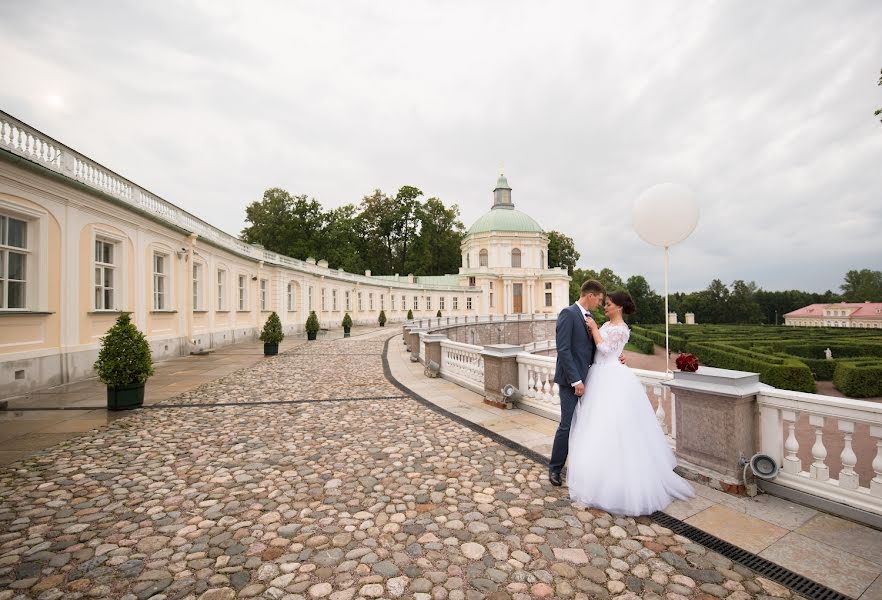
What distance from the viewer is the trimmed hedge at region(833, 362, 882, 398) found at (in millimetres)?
14945

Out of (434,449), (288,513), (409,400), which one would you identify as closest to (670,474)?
(434,449)

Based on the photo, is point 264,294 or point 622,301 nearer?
point 622,301

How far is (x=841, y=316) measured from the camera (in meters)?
70.7

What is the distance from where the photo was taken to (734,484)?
3.85 m

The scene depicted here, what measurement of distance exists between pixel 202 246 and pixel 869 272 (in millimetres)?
137348

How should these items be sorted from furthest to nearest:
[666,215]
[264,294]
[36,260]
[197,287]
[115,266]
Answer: [264,294], [197,287], [115,266], [36,260], [666,215]

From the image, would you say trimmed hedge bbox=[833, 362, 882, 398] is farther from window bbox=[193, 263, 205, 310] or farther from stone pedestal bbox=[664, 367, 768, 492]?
window bbox=[193, 263, 205, 310]

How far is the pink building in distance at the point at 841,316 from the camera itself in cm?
6469

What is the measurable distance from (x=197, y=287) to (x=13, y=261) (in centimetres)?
837

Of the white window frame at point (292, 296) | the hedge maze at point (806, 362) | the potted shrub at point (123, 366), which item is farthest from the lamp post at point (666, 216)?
the white window frame at point (292, 296)

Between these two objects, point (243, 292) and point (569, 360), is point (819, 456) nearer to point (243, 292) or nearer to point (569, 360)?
point (569, 360)

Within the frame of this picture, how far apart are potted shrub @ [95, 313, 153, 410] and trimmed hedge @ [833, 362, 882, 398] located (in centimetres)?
2240

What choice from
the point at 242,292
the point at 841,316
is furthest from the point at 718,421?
the point at 841,316

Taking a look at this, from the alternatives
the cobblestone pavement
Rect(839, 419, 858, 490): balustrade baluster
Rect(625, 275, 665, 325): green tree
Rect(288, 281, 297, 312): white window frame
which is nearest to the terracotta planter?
the cobblestone pavement
